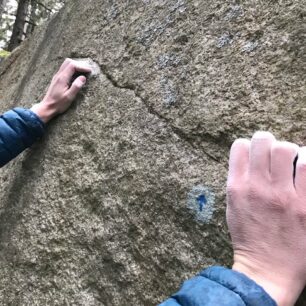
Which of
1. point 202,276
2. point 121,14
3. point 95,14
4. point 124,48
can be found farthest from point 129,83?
point 202,276

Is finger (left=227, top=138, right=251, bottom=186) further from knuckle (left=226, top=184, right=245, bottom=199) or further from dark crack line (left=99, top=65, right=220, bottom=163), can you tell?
dark crack line (left=99, top=65, right=220, bottom=163)

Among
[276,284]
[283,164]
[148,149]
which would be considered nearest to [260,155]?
[283,164]

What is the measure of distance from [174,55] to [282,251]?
4.36ft

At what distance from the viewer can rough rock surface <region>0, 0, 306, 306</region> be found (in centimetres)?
202

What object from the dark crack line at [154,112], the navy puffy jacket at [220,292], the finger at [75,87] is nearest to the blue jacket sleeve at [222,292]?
the navy puffy jacket at [220,292]

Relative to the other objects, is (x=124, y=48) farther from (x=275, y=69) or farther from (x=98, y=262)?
(x=98, y=262)

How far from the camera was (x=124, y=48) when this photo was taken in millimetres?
2811

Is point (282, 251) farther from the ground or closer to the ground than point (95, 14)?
closer to the ground

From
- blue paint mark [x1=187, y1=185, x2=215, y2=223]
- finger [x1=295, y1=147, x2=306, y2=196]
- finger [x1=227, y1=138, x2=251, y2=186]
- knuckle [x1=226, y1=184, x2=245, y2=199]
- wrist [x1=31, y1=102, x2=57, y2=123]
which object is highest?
wrist [x1=31, y1=102, x2=57, y2=123]

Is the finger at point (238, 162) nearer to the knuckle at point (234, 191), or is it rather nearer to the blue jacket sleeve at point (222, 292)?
the knuckle at point (234, 191)

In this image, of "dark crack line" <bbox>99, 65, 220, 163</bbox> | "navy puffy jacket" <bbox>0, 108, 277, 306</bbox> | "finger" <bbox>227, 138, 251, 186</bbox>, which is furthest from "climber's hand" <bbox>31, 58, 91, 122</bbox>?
"navy puffy jacket" <bbox>0, 108, 277, 306</bbox>

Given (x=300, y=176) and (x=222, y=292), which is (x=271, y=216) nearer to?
(x=300, y=176)

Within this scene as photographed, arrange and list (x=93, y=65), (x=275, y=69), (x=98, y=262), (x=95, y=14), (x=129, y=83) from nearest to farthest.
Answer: (x=275, y=69) → (x=98, y=262) → (x=129, y=83) → (x=93, y=65) → (x=95, y=14)

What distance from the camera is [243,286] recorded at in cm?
142
